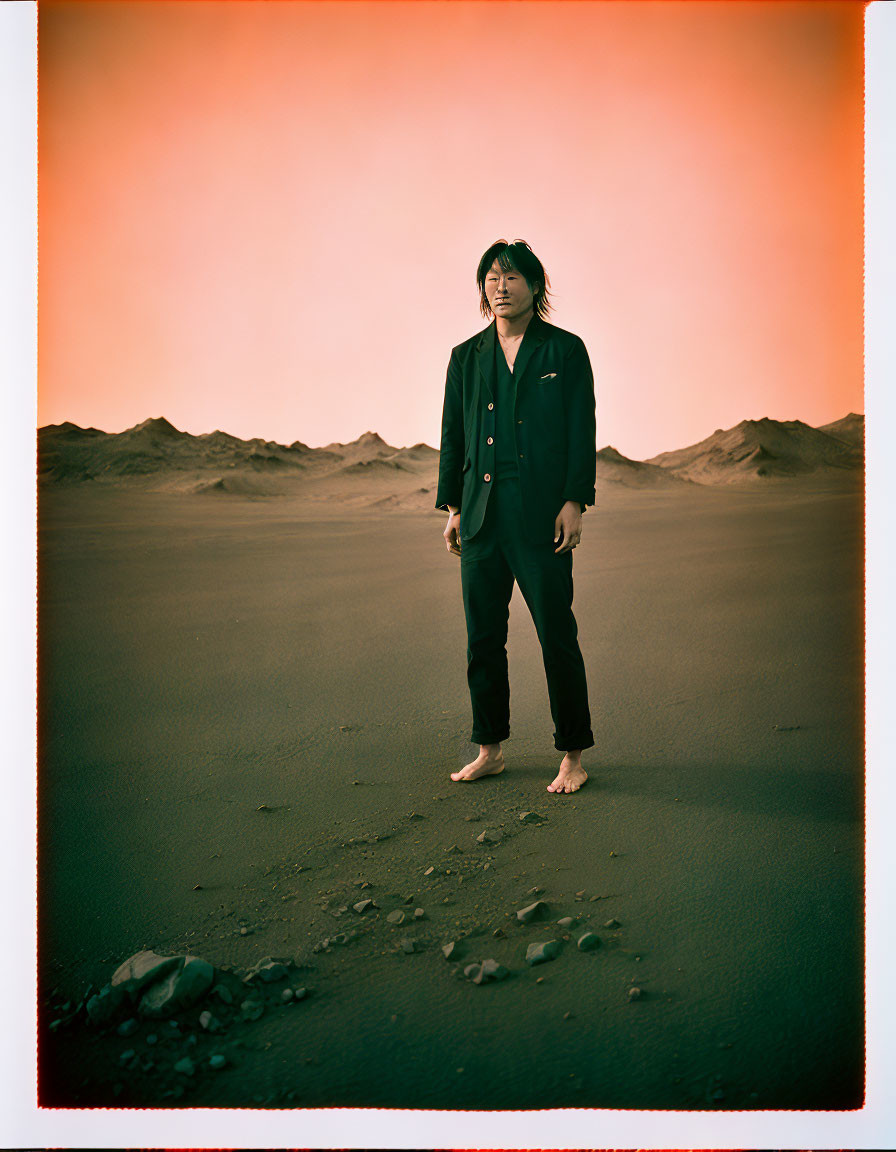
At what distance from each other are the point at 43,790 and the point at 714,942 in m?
1.29

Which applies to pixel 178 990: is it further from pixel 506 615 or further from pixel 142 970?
pixel 506 615

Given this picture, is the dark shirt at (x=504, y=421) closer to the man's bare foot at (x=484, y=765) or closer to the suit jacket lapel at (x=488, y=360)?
the suit jacket lapel at (x=488, y=360)

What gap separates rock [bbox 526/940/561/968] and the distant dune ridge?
1160 millimetres

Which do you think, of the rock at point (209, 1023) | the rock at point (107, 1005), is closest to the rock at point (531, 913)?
the rock at point (209, 1023)

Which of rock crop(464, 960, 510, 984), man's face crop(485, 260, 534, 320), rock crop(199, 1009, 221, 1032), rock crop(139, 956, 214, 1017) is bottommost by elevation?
rock crop(199, 1009, 221, 1032)

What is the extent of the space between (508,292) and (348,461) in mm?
679

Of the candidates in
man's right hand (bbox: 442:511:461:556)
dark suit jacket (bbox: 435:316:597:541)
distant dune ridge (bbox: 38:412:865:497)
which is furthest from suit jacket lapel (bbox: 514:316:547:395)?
distant dune ridge (bbox: 38:412:865:497)

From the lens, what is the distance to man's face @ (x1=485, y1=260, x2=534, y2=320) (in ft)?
5.49

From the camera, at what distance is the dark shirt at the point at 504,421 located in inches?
66.8

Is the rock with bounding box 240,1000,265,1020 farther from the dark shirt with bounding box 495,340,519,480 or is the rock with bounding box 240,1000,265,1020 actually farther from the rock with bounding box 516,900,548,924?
the dark shirt with bounding box 495,340,519,480

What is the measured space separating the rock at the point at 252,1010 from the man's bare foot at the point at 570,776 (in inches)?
28.4

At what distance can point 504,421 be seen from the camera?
1.71m
